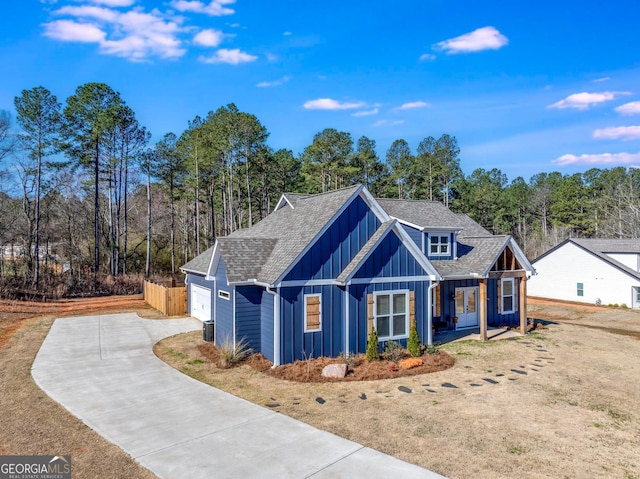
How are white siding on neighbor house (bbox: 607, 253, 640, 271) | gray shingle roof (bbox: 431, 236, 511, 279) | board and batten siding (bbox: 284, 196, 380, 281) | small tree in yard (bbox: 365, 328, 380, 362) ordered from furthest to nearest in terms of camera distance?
white siding on neighbor house (bbox: 607, 253, 640, 271) → gray shingle roof (bbox: 431, 236, 511, 279) → small tree in yard (bbox: 365, 328, 380, 362) → board and batten siding (bbox: 284, 196, 380, 281)

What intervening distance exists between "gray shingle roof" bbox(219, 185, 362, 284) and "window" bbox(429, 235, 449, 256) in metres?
5.91

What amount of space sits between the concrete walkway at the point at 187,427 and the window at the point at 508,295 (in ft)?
47.9

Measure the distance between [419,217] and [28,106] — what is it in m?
28.0

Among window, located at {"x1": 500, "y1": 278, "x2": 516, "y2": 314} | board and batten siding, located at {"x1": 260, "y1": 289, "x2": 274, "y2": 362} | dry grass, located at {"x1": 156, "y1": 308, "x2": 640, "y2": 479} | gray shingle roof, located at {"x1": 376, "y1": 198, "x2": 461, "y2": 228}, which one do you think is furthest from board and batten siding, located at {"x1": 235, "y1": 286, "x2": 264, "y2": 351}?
window, located at {"x1": 500, "y1": 278, "x2": 516, "y2": 314}

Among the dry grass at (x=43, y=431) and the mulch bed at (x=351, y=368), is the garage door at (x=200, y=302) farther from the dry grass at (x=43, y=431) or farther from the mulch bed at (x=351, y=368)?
the dry grass at (x=43, y=431)

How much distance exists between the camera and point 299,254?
12805 millimetres

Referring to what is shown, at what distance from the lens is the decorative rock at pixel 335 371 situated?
38.5 feet

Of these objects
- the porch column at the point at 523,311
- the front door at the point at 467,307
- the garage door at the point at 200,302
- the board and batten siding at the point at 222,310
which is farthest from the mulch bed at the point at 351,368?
the porch column at the point at 523,311

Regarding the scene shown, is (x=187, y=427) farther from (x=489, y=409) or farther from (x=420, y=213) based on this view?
(x=420, y=213)

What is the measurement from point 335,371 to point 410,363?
8.62ft

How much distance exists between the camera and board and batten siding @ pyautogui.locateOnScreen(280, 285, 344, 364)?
12633 mm

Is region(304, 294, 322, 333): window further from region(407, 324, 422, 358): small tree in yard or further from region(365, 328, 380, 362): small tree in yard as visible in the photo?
region(407, 324, 422, 358): small tree in yard

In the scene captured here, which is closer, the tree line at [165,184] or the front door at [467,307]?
the front door at [467,307]

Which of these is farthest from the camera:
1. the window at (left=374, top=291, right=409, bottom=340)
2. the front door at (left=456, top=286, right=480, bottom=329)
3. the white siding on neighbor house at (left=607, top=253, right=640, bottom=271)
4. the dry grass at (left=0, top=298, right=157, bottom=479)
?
the white siding on neighbor house at (left=607, top=253, right=640, bottom=271)
